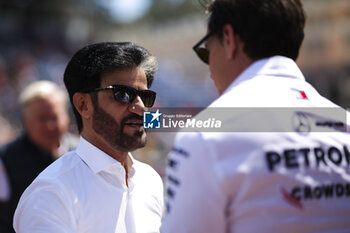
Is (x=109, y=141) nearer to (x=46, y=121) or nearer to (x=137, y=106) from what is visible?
(x=137, y=106)

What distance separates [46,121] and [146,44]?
58.3 ft

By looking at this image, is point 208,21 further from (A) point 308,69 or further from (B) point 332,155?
(A) point 308,69

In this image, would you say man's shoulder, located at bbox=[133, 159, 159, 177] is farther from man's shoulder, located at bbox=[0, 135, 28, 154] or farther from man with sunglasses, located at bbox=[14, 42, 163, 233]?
man's shoulder, located at bbox=[0, 135, 28, 154]

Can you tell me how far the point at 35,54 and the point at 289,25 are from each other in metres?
26.4

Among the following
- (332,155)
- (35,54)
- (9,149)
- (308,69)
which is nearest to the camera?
(332,155)

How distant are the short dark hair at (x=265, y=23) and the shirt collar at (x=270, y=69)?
37 mm

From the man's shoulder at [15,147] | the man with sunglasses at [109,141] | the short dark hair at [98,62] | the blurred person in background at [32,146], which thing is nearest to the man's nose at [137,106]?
the man with sunglasses at [109,141]

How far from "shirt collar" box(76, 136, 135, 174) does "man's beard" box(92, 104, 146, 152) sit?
63 mm

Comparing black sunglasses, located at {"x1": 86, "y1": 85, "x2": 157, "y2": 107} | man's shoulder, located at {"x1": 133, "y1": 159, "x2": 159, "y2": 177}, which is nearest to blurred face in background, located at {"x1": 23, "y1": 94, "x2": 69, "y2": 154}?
man's shoulder, located at {"x1": 133, "y1": 159, "x2": 159, "y2": 177}

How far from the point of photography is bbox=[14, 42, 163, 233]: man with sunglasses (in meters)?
1.91

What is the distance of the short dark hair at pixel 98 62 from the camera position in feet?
6.65

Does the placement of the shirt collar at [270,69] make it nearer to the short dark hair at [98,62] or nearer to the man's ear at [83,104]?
the short dark hair at [98,62]

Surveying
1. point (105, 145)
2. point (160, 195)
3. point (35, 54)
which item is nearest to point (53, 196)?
point (105, 145)

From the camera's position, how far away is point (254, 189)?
138 cm
